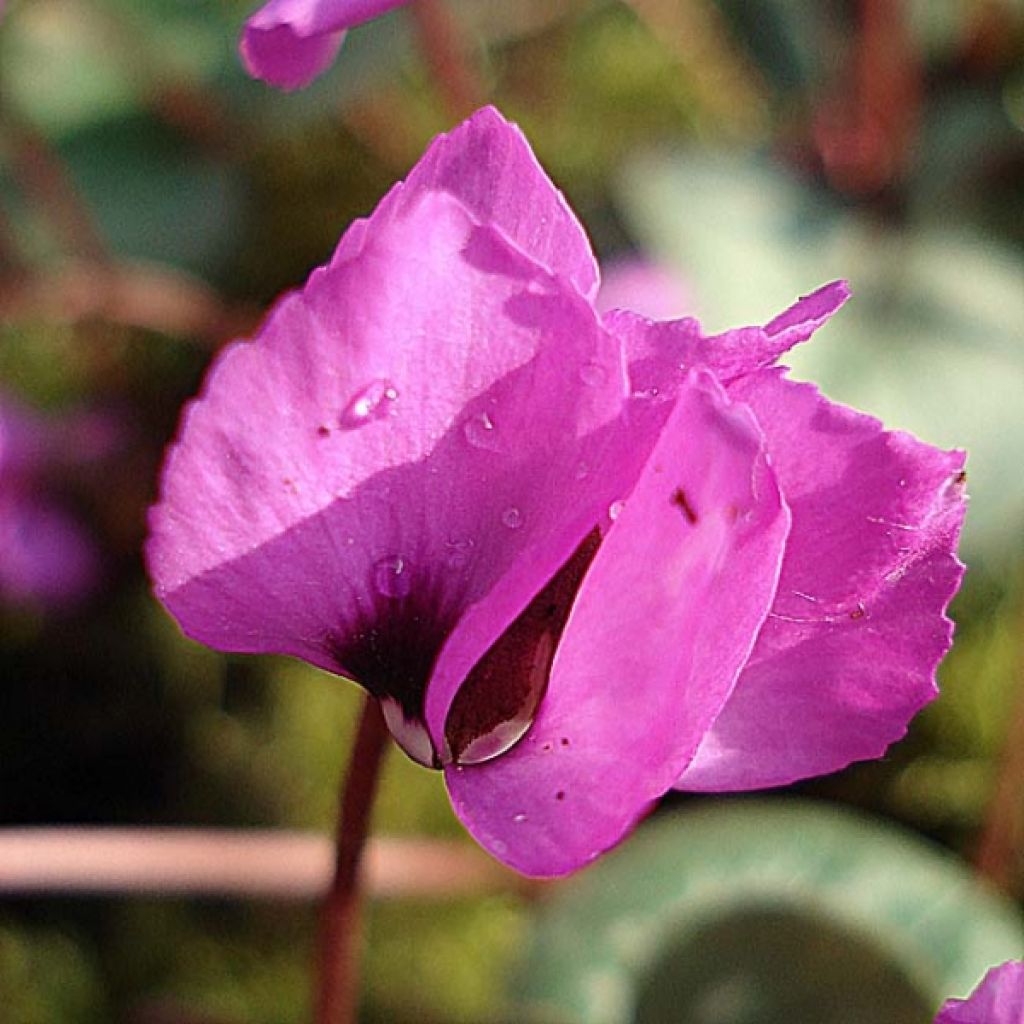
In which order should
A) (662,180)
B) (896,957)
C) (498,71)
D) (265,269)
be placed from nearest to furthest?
(896,957) < (662,180) < (265,269) < (498,71)

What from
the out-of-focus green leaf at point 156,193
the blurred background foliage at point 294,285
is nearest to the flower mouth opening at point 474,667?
the blurred background foliage at point 294,285

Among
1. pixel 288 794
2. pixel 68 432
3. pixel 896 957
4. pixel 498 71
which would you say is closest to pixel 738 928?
pixel 896 957

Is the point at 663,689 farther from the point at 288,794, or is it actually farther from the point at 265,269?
the point at 265,269

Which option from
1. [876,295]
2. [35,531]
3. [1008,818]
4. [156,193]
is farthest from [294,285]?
[1008,818]

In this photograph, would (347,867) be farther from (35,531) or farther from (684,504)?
(35,531)

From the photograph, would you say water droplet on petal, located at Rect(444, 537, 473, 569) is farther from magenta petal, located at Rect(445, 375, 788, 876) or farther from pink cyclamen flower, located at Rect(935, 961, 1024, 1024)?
pink cyclamen flower, located at Rect(935, 961, 1024, 1024)

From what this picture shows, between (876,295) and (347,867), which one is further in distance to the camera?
(876,295)

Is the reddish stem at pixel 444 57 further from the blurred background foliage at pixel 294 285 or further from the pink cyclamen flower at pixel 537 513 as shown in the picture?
the pink cyclamen flower at pixel 537 513
